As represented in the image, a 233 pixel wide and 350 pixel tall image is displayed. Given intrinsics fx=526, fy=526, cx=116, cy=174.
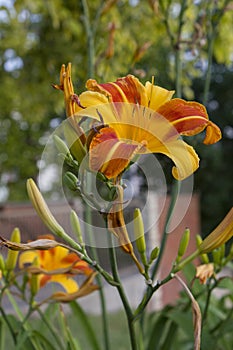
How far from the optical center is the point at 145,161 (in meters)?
0.50

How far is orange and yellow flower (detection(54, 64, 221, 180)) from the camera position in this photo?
0.46m

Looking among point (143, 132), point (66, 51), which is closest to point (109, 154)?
point (143, 132)

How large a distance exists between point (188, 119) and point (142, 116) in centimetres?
4

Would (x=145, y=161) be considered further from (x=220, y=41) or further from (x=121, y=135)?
(x=220, y=41)

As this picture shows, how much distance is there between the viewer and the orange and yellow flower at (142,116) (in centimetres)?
46

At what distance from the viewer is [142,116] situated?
47 cm

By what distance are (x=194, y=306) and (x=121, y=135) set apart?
0.55 feet

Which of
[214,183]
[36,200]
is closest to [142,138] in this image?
[36,200]

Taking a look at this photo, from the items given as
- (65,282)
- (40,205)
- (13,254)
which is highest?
(40,205)

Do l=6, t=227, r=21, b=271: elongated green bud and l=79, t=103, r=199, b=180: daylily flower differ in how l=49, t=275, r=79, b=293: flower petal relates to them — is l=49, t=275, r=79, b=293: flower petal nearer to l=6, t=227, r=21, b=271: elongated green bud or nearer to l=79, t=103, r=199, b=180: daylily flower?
l=6, t=227, r=21, b=271: elongated green bud

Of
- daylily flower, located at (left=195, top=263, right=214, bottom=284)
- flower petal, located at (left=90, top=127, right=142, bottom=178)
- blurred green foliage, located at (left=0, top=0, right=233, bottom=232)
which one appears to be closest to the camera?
flower petal, located at (left=90, top=127, right=142, bottom=178)

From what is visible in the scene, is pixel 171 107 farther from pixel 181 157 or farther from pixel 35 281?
pixel 35 281

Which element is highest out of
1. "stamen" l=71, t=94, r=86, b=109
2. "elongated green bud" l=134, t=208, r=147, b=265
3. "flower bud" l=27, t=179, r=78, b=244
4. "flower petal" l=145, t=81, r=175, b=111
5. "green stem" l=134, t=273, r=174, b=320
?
"stamen" l=71, t=94, r=86, b=109

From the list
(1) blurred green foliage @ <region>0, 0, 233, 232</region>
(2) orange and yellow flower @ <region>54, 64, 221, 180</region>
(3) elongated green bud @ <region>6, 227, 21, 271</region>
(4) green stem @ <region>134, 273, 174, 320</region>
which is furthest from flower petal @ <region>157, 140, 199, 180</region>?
(1) blurred green foliage @ <region>0, 0, 233, 232</region>
